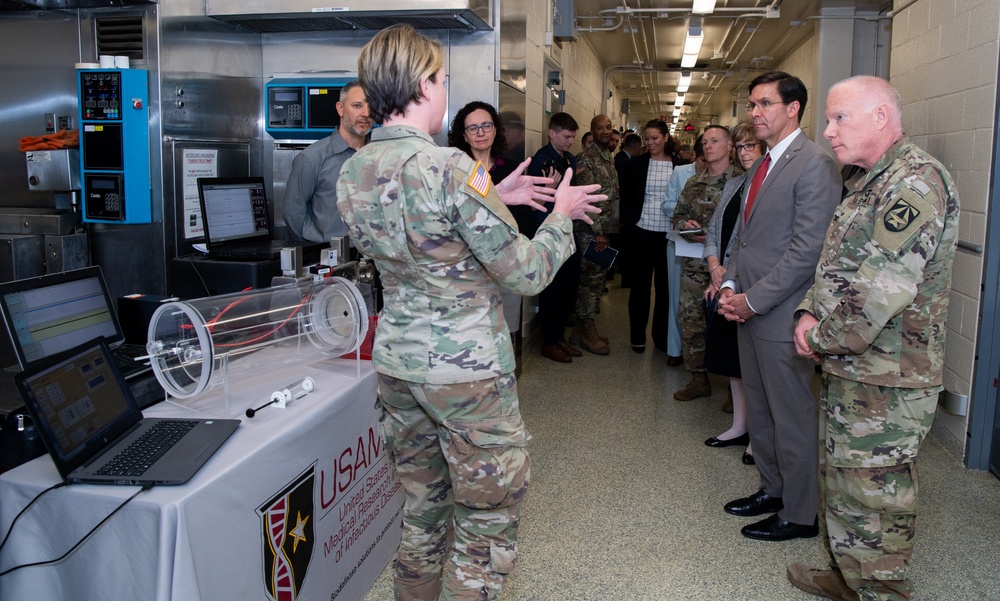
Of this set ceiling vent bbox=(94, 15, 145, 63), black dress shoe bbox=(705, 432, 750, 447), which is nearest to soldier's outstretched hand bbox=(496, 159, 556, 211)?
black dress shoe bbox=(705, 432, 750, 447)

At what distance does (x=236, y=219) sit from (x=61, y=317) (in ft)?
4.70

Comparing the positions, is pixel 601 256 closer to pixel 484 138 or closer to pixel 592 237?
pixel 592 237

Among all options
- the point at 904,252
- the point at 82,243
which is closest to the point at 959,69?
the point at 904,252

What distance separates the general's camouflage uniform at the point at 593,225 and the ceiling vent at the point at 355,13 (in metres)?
1.55

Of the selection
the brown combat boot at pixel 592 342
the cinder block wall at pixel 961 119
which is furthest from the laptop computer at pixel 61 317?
the brown combat boot at pixel 592 342

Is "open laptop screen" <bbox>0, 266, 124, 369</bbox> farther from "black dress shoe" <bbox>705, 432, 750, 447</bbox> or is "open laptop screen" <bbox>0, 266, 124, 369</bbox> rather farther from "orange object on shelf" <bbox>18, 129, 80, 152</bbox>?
"black dress shoe" <bbox>705, 432, 750, 447</bbox>

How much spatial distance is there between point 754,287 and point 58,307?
7.16ft

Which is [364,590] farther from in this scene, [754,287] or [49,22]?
[49,22]

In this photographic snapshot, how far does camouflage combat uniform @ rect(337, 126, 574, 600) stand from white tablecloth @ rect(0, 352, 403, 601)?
28 centimetres

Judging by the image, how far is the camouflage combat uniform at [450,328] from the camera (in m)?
1.63

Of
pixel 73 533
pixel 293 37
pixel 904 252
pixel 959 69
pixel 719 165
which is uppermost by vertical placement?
pixel 293 37

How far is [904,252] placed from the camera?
1.97 meters

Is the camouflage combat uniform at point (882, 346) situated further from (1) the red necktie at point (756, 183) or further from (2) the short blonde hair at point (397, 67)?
(2) the short blonde hair at point (397, 67)

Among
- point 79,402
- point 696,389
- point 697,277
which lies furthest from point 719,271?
point 79,402
